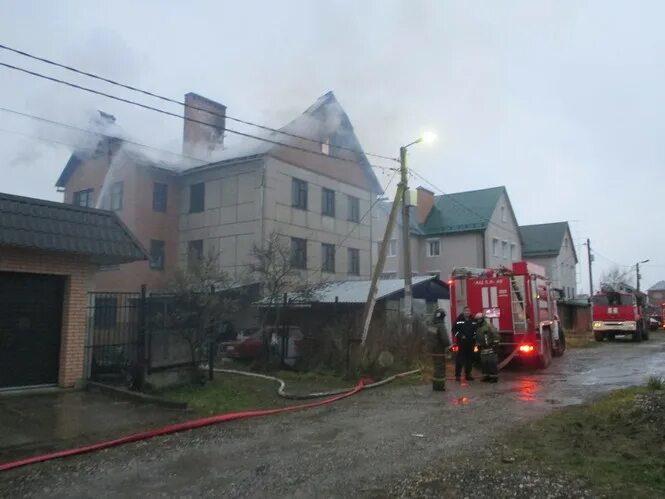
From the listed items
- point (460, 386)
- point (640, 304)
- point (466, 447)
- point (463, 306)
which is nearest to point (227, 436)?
point (466, 447)

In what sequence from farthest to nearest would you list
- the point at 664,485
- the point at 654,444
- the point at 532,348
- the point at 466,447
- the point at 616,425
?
1. the point at 532,348
2. the point at 616,425
3. the point at 466,447
4. the point at 654,444
5. the point at 664,485

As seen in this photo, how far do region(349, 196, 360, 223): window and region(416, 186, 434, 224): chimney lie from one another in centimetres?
1089

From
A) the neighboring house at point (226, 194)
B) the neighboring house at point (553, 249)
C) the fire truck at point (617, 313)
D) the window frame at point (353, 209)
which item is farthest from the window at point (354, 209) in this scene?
the neighboring house at point (553, 249)

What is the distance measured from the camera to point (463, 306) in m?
16.0

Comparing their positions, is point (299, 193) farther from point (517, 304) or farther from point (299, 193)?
point (517, 304)

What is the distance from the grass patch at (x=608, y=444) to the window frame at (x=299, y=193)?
67.9 feet

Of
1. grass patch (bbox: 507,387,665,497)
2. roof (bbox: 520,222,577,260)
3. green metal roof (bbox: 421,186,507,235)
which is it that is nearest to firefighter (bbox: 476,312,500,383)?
grass patch (bbox: 507,387,665,497)

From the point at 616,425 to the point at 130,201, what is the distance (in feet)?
79.7

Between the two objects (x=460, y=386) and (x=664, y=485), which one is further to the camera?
(x=460, y=386)

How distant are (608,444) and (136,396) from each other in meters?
7.33

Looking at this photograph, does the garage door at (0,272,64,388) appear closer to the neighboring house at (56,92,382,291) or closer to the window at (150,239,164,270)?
the neighboring house at (56,92,382,291)

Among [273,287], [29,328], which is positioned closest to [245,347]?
[273,287]

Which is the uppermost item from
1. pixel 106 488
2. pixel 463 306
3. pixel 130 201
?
pixel 130 201

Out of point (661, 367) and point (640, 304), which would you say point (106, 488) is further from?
point (640, 304)
